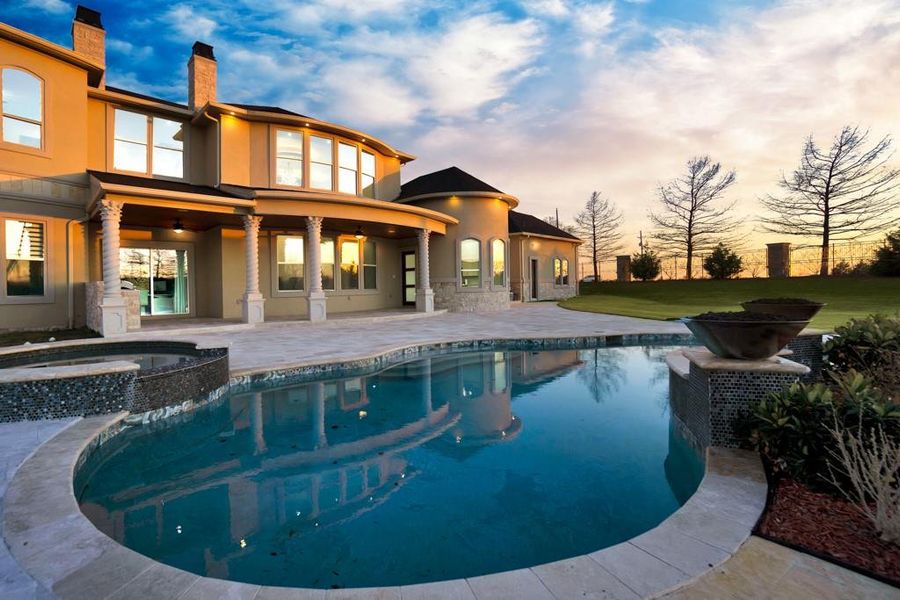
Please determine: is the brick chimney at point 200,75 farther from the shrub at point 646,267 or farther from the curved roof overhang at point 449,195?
the shrub at point 646,267

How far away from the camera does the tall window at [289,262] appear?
15.4 m

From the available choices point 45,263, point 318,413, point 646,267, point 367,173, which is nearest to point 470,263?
point 367,173

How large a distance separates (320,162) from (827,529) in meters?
15.8

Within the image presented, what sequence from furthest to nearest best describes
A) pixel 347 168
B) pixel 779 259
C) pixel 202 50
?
pixel 779 259
pixel 347 168
pixel 202 50

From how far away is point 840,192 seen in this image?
2716 centimetres

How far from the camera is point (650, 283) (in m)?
30.5

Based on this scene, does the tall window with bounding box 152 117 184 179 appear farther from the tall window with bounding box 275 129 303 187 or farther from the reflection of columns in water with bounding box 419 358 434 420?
the reflection of columns in water with bounding box 419 358 434 420

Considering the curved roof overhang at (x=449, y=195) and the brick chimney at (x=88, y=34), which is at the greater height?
the brick chimney at (x=88, y=34)

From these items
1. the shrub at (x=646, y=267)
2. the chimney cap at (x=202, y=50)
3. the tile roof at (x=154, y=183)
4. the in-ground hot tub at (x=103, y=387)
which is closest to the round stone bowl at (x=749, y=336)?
the in-ground hot tub at (x=103, y=387)

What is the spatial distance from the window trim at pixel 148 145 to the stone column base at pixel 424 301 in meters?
8.84

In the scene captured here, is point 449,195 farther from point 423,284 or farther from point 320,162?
point 320,162

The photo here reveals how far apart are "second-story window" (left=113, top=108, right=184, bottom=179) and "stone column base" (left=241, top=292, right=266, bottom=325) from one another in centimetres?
478

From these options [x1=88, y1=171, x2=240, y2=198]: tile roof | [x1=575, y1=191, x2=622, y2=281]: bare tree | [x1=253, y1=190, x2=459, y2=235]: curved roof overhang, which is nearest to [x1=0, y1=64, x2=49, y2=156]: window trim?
[x1=88, y1=171, x2=240, y2=198]: tile roof

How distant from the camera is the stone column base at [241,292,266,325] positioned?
41.9ft
